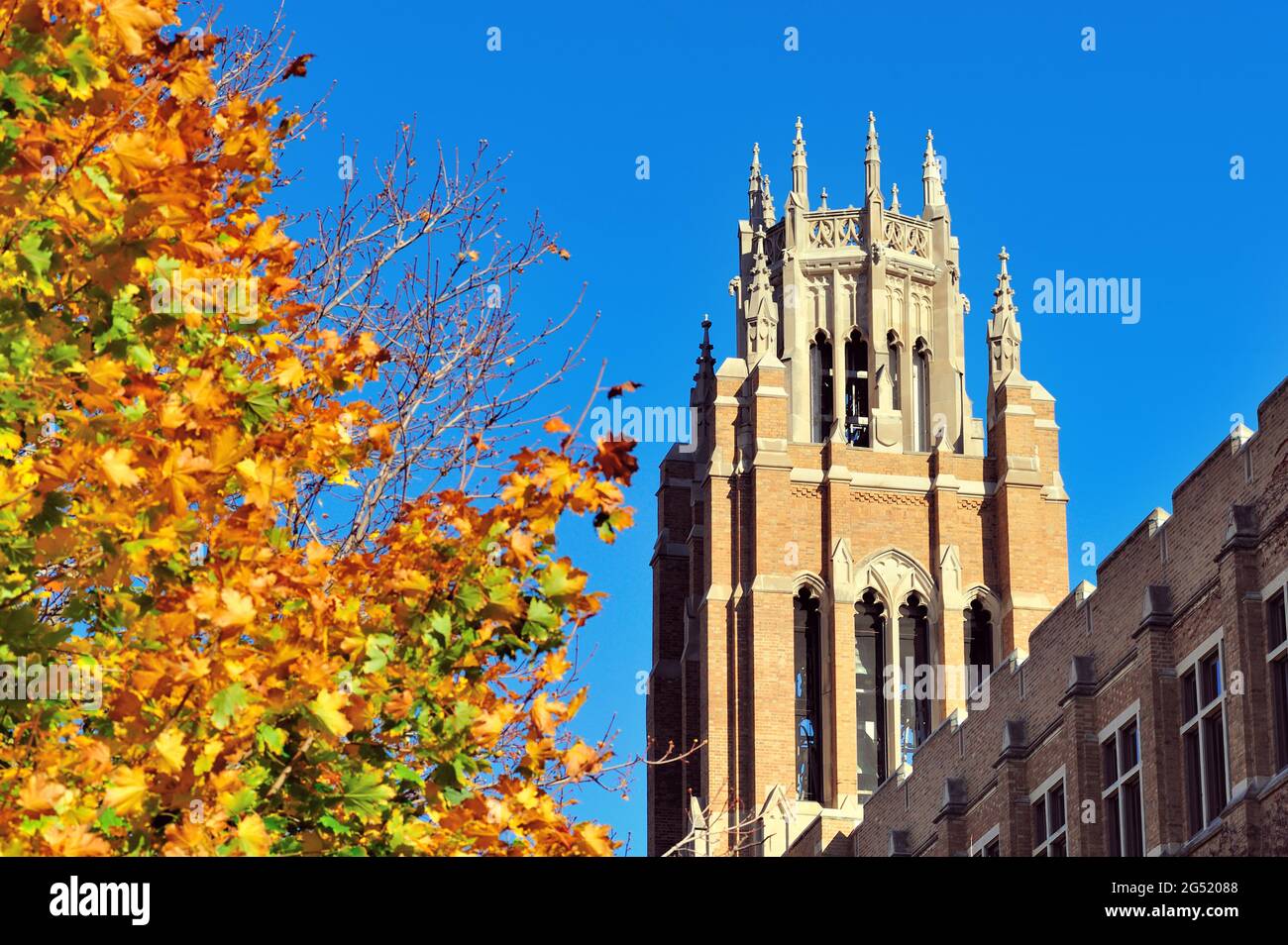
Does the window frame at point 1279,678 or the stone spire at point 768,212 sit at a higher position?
the stone spire at point 768,212

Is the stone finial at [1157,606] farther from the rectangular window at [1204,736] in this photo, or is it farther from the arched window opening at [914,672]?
the arched window opening at [914,672]

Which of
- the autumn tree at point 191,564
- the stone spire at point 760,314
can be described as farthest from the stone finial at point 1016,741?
the stone spire at point 760,314

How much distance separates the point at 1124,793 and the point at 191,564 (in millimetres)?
22783

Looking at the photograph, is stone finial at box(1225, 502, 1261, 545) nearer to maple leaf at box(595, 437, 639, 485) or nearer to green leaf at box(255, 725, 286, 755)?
maple leaf at box(595, 437, 639, 485)

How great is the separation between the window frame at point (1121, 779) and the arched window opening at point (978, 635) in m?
29.0

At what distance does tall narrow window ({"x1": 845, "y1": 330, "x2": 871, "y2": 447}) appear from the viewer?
65.9m

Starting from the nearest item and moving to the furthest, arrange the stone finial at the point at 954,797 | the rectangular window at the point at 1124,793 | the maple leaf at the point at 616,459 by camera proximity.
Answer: the maple leaf at the point at 616,459, the rectangular window at the point at 1124,793, the stone finial at the point at 954,797

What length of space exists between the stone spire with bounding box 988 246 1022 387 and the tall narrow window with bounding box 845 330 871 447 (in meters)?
3.54

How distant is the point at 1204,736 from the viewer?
97.0ft

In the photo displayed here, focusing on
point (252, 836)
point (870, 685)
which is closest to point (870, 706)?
point (870, 685)

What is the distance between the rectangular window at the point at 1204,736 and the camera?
29422 millimetres

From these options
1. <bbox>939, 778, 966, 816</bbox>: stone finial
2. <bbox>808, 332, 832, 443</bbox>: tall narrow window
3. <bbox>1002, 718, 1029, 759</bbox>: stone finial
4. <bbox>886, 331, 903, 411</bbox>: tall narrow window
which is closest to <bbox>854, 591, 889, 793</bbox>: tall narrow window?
<bbox>808, 332, 832, 443</bbox>: tall narrow window
